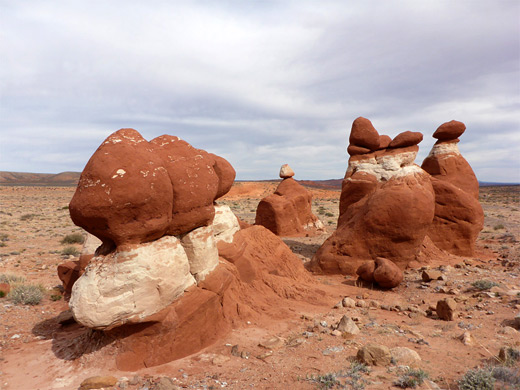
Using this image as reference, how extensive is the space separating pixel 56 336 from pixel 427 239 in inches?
418

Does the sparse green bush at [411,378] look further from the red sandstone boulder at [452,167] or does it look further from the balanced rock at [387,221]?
the red sandstone boulder at [452,167]

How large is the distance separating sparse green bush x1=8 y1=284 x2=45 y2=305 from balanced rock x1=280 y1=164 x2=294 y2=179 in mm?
13705

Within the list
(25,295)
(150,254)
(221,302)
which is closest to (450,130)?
(221,302)

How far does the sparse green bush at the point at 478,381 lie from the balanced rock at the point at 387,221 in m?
5.88

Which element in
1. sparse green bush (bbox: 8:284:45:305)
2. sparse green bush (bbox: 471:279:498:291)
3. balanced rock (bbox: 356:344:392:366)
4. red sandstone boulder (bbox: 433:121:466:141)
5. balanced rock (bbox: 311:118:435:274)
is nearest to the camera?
balanced rock (bbox: 356:344:392:366)

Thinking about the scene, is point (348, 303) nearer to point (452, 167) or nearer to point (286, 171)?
point (452, 167)

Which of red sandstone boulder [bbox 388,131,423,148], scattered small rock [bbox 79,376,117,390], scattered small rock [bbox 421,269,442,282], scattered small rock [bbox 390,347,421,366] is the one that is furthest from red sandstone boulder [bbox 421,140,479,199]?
scattered small rock [bbox 79,376,117,390]

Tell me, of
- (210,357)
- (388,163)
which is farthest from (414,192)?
(210,357)

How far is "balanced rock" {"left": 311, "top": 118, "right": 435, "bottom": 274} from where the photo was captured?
9.29 m

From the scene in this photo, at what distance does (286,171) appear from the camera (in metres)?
19.5

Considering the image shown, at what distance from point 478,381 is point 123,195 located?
14.8 ft

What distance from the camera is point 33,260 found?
11.8 metres

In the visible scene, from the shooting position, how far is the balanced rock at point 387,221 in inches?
366

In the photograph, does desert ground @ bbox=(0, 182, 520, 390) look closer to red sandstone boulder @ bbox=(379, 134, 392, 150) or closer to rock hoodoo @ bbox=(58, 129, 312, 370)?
rock hoodoo @ bbox=(58, 129, 312, 370)
